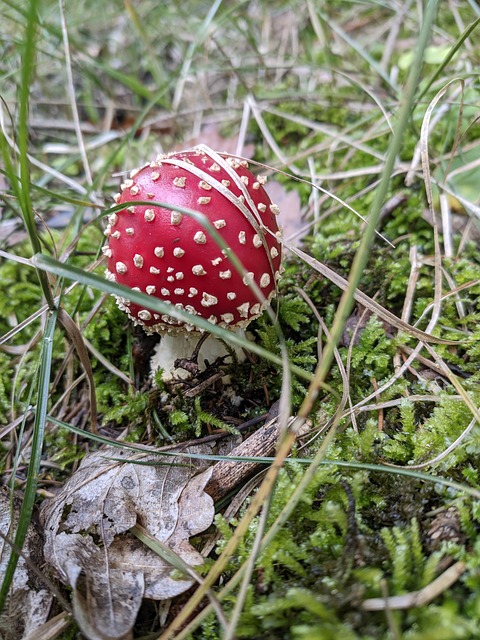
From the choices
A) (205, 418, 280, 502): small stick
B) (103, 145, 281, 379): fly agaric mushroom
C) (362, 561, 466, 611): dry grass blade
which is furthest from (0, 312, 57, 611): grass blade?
(362, 561, 466, 611): dry grass blade

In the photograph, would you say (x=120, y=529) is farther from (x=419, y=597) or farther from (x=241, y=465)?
(x=419, y=597)

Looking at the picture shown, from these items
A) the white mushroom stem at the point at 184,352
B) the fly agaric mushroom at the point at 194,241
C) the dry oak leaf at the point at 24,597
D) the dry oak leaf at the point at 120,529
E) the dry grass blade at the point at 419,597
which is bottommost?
the dry oak leaf at the point at 24,597

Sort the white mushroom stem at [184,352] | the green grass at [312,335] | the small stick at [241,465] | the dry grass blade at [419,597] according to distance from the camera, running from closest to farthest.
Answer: the dry grass blade at [419,597], the green grass at [312,335], the small stick at [241,465], the white mushroom stem at [184,352]

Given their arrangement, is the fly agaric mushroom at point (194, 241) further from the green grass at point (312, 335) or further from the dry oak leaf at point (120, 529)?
the dry oak leaf at point (120, 529)

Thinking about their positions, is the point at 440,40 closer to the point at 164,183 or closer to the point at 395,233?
the point at 395,233

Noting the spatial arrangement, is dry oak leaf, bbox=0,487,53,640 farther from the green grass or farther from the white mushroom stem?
the white mushroom stem

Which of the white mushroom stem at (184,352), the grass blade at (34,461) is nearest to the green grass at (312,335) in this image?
the grass blade at (34,461)
